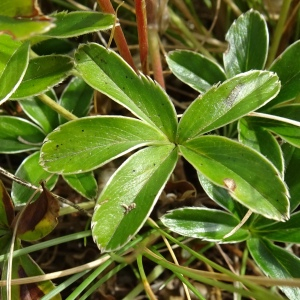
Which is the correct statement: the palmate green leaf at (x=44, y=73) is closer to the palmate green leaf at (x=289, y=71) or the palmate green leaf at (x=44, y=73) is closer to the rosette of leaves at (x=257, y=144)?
the rosette of leaves at (x=257, y=144)

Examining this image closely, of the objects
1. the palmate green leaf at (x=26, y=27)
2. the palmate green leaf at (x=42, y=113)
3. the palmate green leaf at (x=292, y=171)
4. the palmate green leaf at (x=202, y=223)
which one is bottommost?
the palmate green leaf at (x=202, y=223)

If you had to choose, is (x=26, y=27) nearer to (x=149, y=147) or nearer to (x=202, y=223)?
(x=149, y=147)

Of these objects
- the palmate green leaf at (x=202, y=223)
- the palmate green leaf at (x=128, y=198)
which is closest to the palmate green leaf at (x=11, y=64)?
the palmate green leaf at (x=128, y=198)

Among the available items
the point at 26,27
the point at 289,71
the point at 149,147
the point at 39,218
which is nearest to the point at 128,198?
the point at 149,147

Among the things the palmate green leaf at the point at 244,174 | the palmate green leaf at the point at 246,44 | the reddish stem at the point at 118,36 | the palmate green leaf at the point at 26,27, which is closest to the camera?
the palmate green leaf at the point at 26,27

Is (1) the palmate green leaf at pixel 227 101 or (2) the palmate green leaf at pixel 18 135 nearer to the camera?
(1) the palmate green leaf at pixel 227 101

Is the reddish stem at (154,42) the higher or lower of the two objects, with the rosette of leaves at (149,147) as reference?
higher

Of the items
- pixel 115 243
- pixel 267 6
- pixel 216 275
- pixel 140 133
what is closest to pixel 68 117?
pixel 140 133
